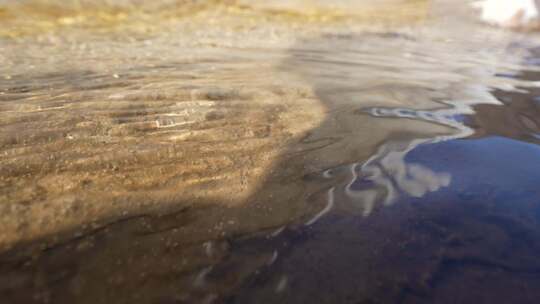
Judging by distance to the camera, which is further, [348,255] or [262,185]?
[262,185]

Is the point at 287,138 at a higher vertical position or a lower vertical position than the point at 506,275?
higher

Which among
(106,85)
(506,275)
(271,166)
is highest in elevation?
(106,85)

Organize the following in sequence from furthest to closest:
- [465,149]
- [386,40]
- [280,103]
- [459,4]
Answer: [459,4]
[386,40]
[280,103]
[465,149]

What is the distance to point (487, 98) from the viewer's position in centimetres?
214

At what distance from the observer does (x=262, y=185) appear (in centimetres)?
115

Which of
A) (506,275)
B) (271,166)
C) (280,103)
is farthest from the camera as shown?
(280,103)

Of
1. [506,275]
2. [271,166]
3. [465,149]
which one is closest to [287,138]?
[271,166]

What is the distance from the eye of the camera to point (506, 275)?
84 cm

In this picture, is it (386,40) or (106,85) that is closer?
(106,85)

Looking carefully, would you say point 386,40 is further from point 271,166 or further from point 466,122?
point 271,166

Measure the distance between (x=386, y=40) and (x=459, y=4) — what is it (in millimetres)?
Answer: 3339

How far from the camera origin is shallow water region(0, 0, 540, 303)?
2.58 ft

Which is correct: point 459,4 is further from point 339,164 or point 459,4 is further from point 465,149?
point 339,164

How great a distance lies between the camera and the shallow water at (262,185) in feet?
2.58
